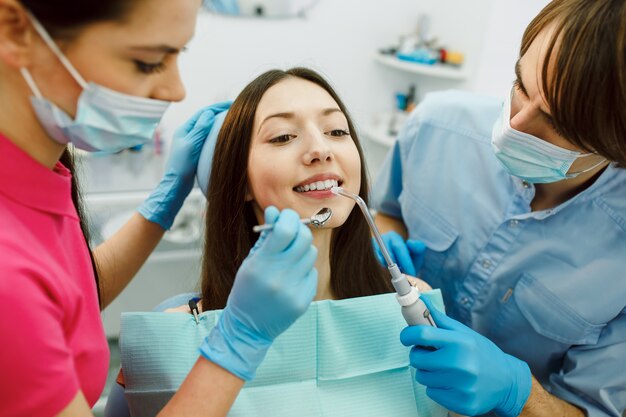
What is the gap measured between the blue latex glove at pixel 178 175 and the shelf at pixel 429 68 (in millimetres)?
1519

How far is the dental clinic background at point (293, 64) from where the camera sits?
86.7 inches

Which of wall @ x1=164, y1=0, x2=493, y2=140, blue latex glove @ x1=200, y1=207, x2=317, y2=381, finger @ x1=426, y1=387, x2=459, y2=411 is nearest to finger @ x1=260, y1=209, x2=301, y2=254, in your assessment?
blue latex glove @ x1=200, y1=207, x2=317, y2=381

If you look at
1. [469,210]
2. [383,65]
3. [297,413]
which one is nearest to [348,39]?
[383,65]

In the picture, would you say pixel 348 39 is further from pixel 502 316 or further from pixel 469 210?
pixel 502 316

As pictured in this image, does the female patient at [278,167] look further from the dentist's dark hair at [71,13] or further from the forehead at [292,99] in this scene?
the dentist's dark hair at [71,13]

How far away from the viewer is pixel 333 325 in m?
1.07

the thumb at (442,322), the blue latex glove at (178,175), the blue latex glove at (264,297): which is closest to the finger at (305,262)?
the blue latex glove at (264,297)

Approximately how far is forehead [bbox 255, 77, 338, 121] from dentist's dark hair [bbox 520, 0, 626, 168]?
48 cm

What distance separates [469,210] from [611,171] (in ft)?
1.15

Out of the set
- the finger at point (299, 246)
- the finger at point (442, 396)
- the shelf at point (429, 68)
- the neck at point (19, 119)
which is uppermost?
the neck at point (19, 119)

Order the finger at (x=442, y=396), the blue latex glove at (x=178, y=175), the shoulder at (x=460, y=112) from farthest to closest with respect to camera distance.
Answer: the shoulder at (x=460, y=112), the blue latex glove at (x=178, y=175), the finger at (x=442, y=396)

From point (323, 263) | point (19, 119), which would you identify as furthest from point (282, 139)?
point (19, 119)

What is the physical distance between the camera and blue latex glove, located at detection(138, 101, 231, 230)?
128 centimetres

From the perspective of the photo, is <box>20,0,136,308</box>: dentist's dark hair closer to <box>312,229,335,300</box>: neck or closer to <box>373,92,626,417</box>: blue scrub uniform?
<box>312,229,335,300</box>: neck
